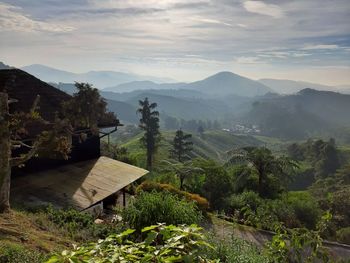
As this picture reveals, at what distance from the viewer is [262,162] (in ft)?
88.2

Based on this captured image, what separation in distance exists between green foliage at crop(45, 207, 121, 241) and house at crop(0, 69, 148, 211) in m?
1.50

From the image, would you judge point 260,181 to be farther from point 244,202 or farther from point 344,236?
point 344,236

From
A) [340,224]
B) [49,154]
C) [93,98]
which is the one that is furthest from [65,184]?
[340,224]

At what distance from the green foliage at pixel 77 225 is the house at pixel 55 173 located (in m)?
1.50

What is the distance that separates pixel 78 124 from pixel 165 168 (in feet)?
37.3

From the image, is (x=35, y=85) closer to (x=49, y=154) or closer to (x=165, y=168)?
(x=49, y=154)

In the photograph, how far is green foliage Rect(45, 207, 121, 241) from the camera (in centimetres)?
982

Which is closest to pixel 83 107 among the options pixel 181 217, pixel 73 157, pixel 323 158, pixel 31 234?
pixel 73 157

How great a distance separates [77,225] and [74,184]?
16.2ft

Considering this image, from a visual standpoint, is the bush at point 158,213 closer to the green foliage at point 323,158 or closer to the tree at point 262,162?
the tree at point 262,162

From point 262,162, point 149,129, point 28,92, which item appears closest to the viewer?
point 28,92

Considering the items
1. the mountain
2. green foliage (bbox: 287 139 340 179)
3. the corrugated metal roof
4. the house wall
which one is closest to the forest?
the house wall

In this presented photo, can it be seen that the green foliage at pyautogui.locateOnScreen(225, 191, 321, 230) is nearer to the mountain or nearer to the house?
the house

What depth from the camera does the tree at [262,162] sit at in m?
26.8
